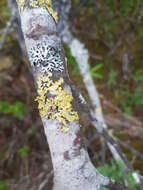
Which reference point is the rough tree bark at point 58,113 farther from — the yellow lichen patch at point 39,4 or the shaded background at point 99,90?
the shaded background at point 99,90

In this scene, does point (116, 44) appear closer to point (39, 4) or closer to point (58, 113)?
point (39, 4)

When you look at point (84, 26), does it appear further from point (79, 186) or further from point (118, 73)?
point (79, 186)

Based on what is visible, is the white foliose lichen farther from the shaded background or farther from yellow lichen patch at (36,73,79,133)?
the shaded background

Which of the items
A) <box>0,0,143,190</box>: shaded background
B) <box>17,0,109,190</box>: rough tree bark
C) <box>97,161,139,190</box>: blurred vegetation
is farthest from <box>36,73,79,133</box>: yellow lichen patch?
<box>0,0,143,190</box>: shaded background

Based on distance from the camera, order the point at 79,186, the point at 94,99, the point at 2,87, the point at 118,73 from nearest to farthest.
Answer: the point at 79,186 < the point at 94,99 < the point at 118,73 < the point at 2,87

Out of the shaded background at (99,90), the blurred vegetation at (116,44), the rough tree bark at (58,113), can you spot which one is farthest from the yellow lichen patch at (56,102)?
the blurred vegetation at (116,44)

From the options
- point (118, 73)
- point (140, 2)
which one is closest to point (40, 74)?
point (140, 2)
